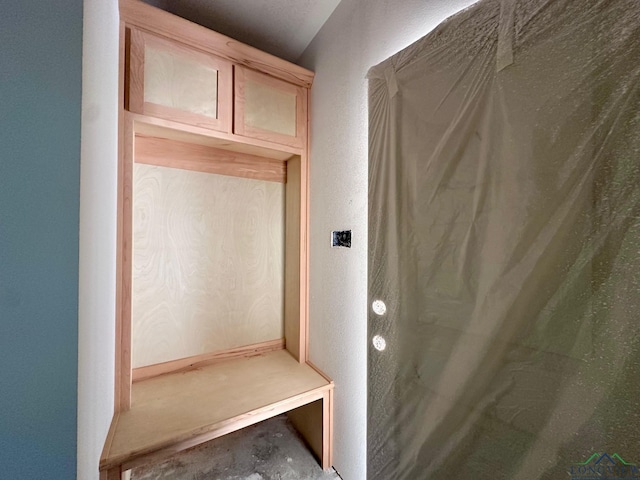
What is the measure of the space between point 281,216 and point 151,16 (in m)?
1.15

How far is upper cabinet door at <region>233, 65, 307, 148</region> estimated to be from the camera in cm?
129

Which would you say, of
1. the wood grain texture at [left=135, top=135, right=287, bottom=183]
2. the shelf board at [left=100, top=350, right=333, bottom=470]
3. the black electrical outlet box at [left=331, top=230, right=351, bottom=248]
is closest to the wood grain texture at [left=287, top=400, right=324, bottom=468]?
the shelf board at [left=100, top=350, right=333, bottom=470]

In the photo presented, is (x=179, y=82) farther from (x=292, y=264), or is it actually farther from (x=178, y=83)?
(x=292, y=264)

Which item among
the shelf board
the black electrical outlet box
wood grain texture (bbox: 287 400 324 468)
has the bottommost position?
wood grain texture (bbox: 287 400 324 468)

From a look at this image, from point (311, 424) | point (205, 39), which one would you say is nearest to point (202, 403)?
point (311, 424)

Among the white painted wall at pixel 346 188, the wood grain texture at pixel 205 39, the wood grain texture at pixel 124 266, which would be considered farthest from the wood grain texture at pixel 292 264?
the wood grain texture at pixel 124 266

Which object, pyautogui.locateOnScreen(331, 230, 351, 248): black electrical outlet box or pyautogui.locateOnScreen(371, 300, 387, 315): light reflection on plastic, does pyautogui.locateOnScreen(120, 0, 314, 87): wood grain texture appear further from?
pyautogui.locateOnScreen(371, 300, 387, 315): light reflection on plastic

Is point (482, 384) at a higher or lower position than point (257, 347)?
higher

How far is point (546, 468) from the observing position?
51 centimetres

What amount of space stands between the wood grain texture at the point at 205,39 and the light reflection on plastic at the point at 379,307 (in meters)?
1.36

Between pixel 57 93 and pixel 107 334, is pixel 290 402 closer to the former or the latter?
pixel 107 334

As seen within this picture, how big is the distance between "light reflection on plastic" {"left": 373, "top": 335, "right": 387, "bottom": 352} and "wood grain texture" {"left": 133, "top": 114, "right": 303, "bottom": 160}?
3.70 feet

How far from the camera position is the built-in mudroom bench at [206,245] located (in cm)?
105

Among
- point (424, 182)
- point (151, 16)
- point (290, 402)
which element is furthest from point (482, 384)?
point (151, 16)
